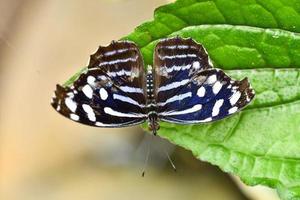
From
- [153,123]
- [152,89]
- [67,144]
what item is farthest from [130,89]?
[67,144]

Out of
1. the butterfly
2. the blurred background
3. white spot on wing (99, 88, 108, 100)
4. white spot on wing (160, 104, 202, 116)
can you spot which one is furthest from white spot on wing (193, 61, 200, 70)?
the blurred background

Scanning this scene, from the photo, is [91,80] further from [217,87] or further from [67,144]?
[67,144]

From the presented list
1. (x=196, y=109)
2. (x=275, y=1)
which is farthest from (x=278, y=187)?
(x=275, y=1)

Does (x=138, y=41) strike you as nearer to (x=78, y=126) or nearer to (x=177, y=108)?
(x=177, y=108)

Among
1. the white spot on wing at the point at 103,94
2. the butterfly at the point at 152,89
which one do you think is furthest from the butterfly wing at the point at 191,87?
the white spot on wing at the point at 103,94

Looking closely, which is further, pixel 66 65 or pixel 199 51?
pixel 66 65

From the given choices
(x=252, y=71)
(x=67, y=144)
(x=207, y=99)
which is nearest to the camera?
(x=252, y=71)

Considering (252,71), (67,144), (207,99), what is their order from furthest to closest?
(67,144) < (207,99) < (252,71)
